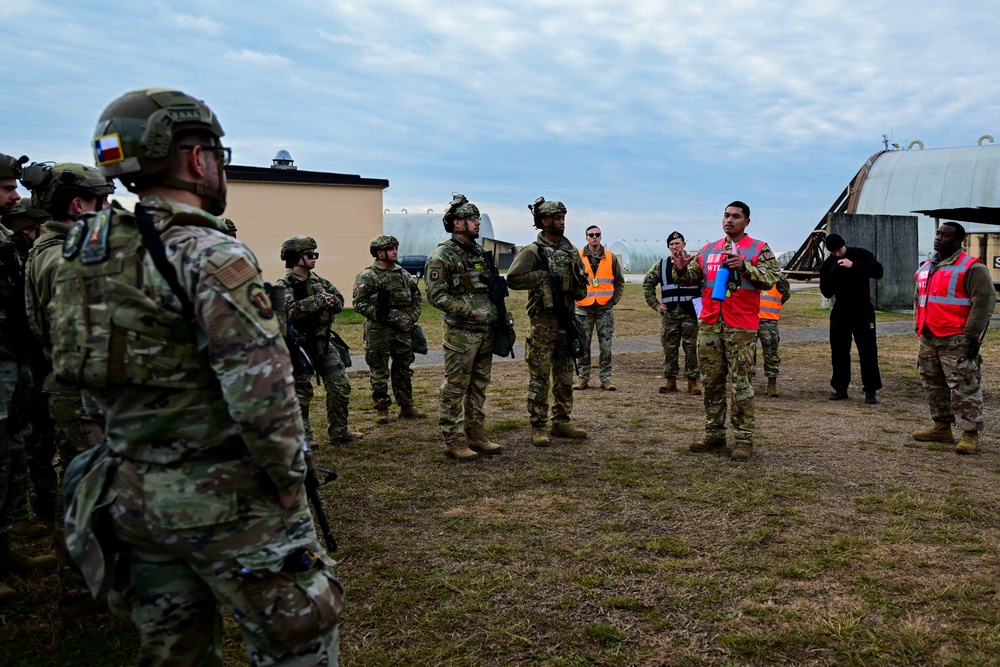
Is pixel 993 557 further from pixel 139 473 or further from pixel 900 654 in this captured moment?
pixel 139 473

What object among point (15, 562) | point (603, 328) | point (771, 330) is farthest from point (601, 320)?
point (15, 562)

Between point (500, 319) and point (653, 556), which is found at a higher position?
point (500, 319)

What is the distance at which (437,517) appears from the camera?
5.10m

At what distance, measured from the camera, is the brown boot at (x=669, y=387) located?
979 centimetres

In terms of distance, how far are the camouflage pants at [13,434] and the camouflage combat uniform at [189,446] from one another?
2487 mm

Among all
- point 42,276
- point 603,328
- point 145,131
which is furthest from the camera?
point 603,328

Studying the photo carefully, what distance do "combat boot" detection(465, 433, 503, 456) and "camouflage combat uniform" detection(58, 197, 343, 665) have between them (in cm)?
459

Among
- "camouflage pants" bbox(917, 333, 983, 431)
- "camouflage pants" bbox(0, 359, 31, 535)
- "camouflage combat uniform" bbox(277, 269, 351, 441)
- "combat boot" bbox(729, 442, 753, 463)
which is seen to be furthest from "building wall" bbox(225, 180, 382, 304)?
"camouflage pants" bbox(917, 333, 983, 431)

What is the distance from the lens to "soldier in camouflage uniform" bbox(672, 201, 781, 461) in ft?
20.6

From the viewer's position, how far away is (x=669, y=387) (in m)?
9.80

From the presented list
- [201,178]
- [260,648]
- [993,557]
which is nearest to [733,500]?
[993,557]

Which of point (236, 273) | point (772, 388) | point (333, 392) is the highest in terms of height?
point (236, 273)

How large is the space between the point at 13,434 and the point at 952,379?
285 inches

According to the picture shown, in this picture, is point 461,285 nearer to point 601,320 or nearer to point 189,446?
point 601,320
